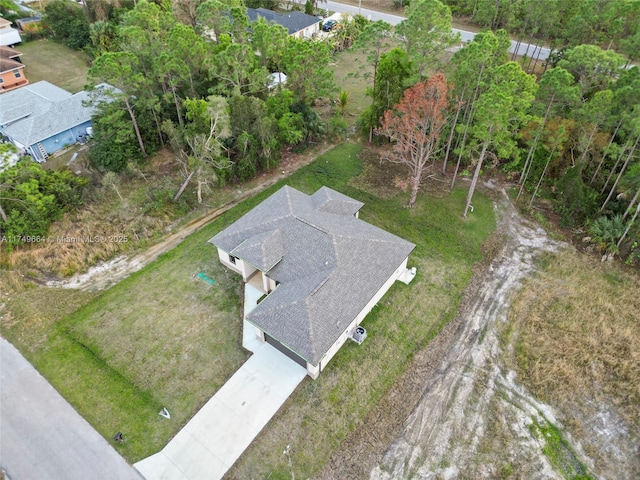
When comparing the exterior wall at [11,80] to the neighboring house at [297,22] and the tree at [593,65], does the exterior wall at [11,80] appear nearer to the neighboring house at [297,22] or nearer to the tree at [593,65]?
the neighboring house at [297,22]

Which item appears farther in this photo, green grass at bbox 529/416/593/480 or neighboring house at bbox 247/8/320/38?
neighboring house at bbox 247/8/320/38

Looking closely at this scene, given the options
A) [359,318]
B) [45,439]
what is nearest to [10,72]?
[45,439]

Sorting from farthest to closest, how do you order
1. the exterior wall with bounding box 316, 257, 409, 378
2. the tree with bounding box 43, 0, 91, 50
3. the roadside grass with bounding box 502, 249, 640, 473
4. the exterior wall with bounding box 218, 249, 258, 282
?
the tree with bounding box 43, 0, 91, 50 → the exterior wall with bounding box 218, 249, 258, 282 → the exterior wall with bounding box 316, 257, 409, 378 → the roadside grass with bounding box 502, 249, 640, 473

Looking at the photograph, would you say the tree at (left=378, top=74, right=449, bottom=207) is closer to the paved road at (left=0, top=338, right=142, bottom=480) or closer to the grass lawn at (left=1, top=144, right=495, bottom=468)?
the grass lawn at (left=1, top=144, right=495, bottom=468)

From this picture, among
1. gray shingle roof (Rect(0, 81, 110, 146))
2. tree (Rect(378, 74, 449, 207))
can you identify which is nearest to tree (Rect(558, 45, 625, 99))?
tree (Rect(378, 74, 449, 207))

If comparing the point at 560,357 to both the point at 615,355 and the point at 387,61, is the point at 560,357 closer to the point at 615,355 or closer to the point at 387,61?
the point at 615,355

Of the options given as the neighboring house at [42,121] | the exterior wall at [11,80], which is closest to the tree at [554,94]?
the neighboring house at [42,121]
